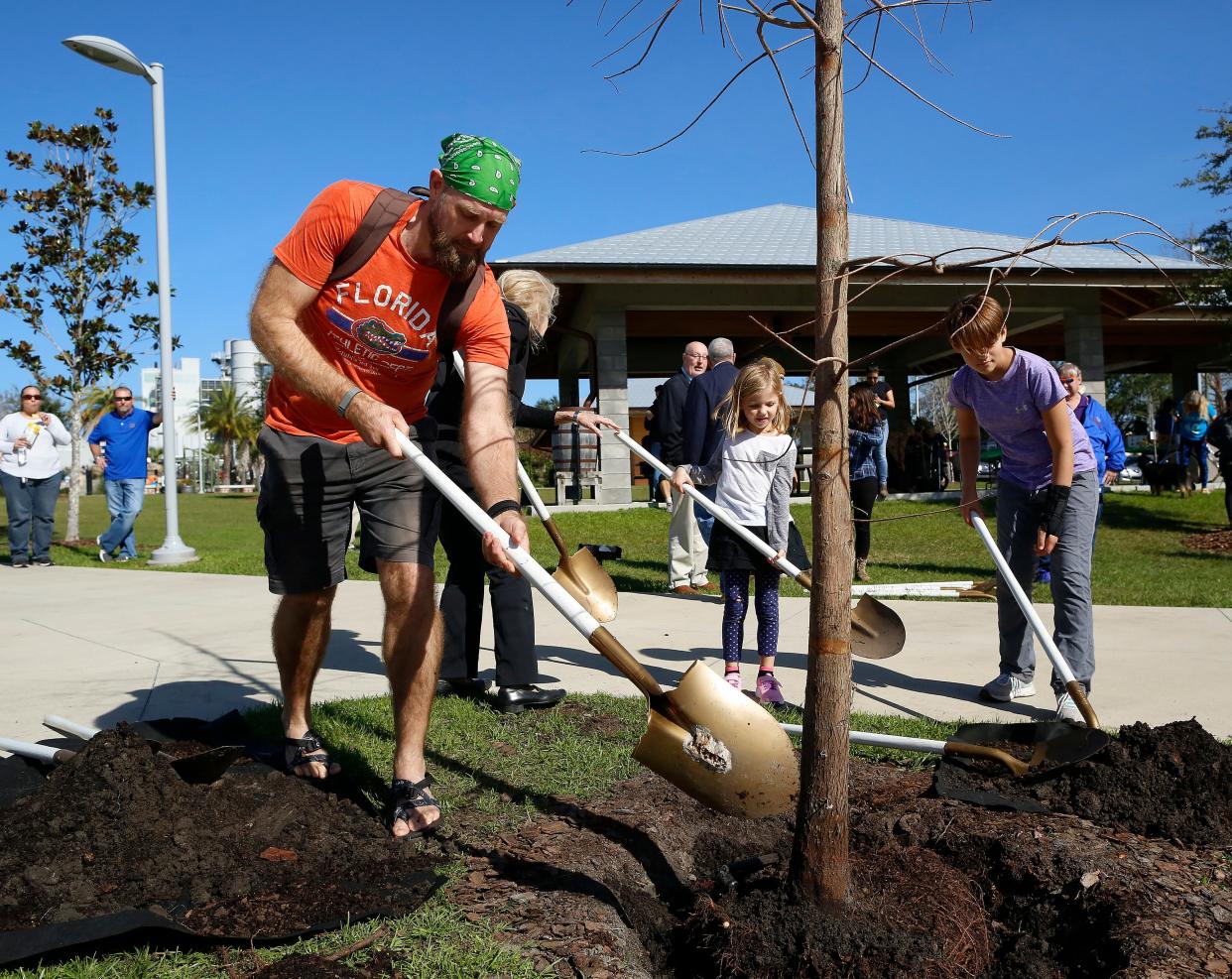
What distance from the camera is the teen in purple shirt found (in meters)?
4.25

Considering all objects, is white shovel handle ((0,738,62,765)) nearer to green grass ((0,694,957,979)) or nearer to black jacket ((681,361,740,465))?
green grass ((0,694,957,979))

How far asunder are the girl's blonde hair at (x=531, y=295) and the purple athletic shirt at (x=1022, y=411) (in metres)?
1.93

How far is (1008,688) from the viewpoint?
4.57 m

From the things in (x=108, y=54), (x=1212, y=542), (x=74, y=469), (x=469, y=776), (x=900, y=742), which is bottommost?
(x=469, y=776)

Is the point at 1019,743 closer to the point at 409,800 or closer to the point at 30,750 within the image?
the point at 409,800

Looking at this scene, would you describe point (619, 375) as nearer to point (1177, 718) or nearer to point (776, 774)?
point (1177, 718)

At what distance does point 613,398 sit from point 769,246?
155 inches

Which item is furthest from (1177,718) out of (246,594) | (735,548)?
(246,594)

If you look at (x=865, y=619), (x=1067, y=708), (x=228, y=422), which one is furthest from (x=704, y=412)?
(x=228, y=422)

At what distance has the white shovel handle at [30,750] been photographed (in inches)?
125

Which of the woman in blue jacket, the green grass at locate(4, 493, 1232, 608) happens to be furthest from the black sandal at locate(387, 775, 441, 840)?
the woman in blue jacket

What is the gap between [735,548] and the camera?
15.3 ft

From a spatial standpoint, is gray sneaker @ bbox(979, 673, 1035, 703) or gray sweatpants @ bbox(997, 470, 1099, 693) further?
gray sneaker @ bbox(979, 673, 1035, 703)

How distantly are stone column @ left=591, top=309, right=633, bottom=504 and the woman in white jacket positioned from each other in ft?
24.7
